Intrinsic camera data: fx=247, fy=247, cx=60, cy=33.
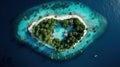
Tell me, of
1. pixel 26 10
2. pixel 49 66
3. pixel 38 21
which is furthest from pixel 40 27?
pixel 49 66

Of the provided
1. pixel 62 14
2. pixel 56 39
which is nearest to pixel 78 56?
pixel 56 39

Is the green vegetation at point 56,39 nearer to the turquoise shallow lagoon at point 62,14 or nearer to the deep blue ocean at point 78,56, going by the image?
the turquoise shallow lagoon at point 62,14

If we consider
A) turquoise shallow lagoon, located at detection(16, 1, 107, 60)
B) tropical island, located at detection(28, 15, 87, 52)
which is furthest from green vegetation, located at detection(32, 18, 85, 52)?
turquoise shallow lagoon, located at detection(16, 1, 107, 60)

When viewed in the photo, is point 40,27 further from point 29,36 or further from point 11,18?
point 11,18

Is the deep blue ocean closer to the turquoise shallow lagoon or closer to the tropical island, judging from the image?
the turquoise shallow lagoon

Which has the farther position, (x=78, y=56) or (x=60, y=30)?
(x=78, y=56)

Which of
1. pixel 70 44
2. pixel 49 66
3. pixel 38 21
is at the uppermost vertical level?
pixel 38 21

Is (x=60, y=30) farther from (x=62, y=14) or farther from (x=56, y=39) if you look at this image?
(x=62, y=14)
